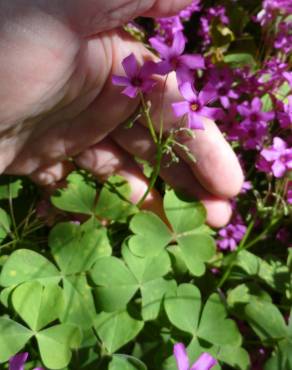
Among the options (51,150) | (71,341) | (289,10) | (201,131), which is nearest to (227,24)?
(289,10)

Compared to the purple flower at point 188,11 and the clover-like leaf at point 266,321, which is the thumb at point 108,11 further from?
the clover-like leaf at point 266,321

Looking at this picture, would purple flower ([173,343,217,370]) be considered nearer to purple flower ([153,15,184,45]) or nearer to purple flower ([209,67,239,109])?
purple flower ([209,67,239,109])

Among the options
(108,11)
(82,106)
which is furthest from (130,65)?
(82,106)

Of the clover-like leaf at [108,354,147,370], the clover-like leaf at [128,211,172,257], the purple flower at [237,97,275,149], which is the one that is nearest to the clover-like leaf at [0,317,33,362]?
the clover-like leaf at [108,354,147,370]

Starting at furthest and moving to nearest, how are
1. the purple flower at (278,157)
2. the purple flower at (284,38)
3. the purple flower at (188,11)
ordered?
Answer: the purple flower at (188,11)
the purple flower at (284,38)
the purple flower at (278,157)

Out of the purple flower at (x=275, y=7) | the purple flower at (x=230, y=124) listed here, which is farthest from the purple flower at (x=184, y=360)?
the purple flower at (x=275, y=7)

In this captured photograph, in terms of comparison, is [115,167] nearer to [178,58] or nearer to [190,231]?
[190,231]

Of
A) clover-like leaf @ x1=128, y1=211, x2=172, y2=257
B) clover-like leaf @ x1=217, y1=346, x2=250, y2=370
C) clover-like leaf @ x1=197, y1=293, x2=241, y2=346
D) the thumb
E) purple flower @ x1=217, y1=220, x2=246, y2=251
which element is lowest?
clover-like leaf @ x1=217, y1=346, x2=250, y2=370
